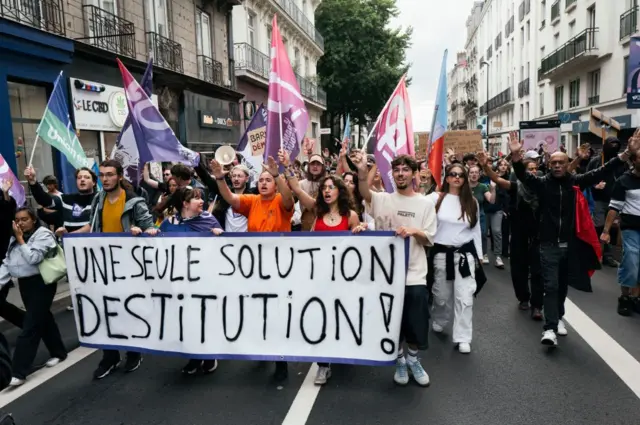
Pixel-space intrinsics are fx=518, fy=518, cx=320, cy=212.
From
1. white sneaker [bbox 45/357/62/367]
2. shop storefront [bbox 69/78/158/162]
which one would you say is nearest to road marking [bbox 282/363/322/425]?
white sneaker [bbox 45/357/62/367]

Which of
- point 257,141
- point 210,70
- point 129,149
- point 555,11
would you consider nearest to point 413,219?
point 129,149

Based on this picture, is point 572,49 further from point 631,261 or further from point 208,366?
point 208,366

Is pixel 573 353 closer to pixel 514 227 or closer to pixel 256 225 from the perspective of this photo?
pixel 514 227

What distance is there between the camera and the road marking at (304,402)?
11.5ft

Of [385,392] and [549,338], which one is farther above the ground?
[549,338]

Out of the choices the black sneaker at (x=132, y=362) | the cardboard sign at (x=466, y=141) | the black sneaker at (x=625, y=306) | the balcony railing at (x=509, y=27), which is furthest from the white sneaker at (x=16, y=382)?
the balcony railing at (x=509, y=27)

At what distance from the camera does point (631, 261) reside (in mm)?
5543

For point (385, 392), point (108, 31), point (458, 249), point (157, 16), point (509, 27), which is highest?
point (509, 27)

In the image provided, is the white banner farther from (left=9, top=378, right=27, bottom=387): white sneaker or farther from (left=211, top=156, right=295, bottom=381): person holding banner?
(left=9, top=378, right=27, bottom=387): white sneaker

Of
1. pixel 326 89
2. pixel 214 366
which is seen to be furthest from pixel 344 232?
pixel 326 89

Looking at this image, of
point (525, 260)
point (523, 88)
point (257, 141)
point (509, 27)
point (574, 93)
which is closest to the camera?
point (525, 260)

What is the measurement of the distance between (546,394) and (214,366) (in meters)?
2.65

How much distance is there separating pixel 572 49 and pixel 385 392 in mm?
27628

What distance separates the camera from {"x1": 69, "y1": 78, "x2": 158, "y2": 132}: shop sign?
457 inches
